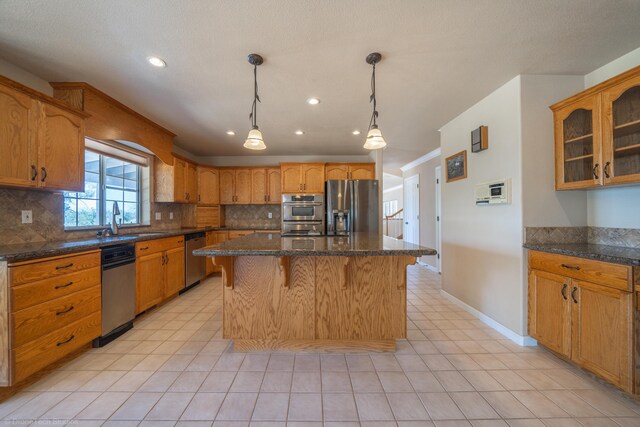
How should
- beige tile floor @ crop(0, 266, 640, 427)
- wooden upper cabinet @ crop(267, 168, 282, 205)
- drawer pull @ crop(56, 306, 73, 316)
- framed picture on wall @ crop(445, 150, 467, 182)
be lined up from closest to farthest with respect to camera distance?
1. beige tile floor @ crop(0, 266, 640, 427)
2. drawer pull @ crop(56, 306, 73, 316)
3. framed picture on wall @ crop(445, 150, 467, 182)
4. wooden upper cabinet @ crop(267, 168, 282, 205)

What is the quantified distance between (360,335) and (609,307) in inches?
65.8

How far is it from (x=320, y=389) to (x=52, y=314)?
2.03m

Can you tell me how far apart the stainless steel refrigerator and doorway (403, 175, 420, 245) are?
5.37 ft

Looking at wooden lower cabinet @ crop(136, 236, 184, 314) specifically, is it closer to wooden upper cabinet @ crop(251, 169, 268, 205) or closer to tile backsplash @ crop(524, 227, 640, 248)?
wooden upper cabinet @ crop(251, 169, 268, 205)

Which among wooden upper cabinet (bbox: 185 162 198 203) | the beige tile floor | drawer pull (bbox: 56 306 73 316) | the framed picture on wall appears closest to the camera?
the beige tile floor

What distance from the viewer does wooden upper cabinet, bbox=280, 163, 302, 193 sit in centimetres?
470

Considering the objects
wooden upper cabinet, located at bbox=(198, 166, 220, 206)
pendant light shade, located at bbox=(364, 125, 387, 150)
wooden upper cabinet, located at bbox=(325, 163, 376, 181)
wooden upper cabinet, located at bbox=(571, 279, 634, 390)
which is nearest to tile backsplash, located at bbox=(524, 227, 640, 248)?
wooden upper cabinet, located at bbox=(571, 279, 634, 390)

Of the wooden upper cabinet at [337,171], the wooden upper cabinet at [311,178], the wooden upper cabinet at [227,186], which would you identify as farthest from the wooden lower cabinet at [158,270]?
the wooden upper cabinet at [337,171]

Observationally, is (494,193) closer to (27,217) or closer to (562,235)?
(562,235)

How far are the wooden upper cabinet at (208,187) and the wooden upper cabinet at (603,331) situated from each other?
5.13m

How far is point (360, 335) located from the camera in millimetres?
2057

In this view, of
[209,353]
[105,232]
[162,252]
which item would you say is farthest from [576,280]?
[105,232]

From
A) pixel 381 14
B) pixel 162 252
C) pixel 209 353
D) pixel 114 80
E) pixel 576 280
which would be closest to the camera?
pixel 381 14

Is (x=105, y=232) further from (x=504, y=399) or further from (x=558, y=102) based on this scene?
(x=558, y=102)
